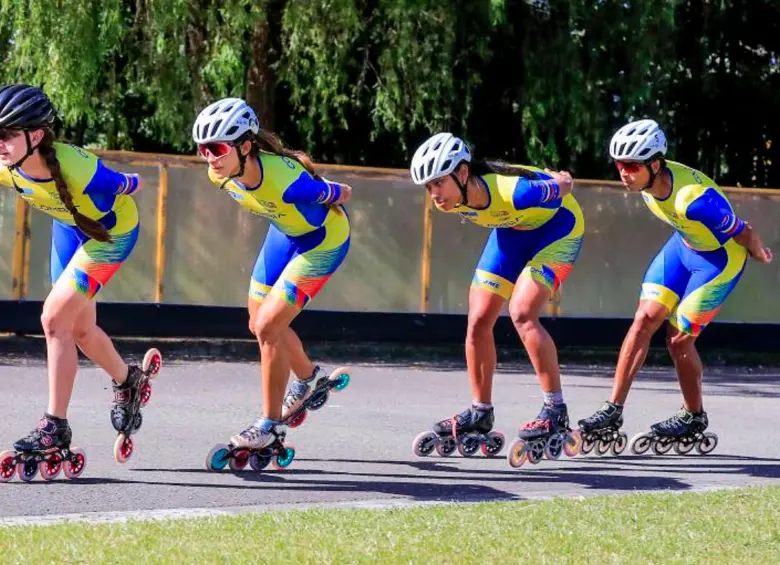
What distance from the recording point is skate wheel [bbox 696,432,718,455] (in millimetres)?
9844

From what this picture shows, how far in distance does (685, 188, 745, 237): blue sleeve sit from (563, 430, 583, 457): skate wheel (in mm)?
1484

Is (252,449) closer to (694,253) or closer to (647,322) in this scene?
(647,322)

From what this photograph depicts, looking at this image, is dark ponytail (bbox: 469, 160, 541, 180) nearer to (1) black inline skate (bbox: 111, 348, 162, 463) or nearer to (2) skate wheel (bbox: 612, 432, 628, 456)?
(2) skate wheel (bbox: 612, 432, 628, 456)

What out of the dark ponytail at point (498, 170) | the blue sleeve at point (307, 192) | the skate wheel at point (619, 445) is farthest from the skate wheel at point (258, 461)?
the skate wheel at point (619, 445)

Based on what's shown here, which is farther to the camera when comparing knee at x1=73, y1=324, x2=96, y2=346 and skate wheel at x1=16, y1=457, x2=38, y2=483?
knee at x1=73, y1=324, x2=96, y2=346

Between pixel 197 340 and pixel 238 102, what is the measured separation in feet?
32.6

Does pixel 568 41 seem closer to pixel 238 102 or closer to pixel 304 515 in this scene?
pixel 238 102

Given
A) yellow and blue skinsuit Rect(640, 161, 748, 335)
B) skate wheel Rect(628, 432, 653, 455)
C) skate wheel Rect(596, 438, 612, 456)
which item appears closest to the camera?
yellow and blue skinsuit Rect(640, 161, 748, 335)

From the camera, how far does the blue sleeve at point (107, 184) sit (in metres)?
7.79

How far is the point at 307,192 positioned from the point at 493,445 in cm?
216

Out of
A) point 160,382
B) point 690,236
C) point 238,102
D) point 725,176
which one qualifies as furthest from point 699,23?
point 238,102

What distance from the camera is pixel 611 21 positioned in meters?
20.0

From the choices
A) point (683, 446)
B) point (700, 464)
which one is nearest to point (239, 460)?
point (700, 464)

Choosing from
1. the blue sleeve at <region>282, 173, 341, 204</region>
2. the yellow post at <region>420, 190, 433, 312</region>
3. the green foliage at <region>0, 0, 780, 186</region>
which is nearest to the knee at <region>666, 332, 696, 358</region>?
the blue sleeve at <region>282, 173, 341, 204</region>
